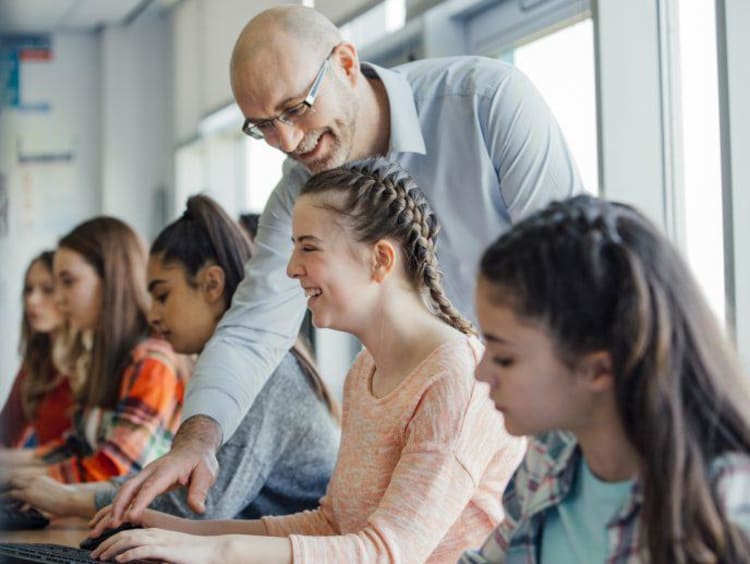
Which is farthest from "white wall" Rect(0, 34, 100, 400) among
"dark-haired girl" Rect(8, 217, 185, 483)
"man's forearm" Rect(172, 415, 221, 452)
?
"man's forearm" Rect(172, 415, 221, 452)

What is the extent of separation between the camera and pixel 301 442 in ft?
5.94

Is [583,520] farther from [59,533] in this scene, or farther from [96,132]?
[96,132]

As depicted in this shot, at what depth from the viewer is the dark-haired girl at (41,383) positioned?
313 cm

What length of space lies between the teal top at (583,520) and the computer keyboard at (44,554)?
1.30 feet

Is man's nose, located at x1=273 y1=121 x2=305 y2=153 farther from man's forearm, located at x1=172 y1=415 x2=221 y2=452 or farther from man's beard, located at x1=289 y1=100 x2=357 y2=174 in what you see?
man's forearm, located at x1=172 y1=415 x2=221 y2=452

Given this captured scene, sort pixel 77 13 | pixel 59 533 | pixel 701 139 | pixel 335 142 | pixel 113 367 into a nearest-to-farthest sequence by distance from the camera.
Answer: pixel 335 142 → pixel 59 533 → pixel 701 139 → pixel 113 367 → pixel 77 13

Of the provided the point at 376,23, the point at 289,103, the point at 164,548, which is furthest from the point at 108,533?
the point at 376,23

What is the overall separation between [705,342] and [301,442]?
3.41 feet

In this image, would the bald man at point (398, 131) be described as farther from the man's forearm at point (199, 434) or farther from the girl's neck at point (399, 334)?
the girl's neck at point (399, 334)

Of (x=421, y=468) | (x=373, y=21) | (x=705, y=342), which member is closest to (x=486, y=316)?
(x=705, y=342)

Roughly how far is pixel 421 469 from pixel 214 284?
0.94 m

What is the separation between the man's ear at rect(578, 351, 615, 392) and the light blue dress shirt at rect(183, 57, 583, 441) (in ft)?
1.87

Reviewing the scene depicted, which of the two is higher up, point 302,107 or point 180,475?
point 302,107

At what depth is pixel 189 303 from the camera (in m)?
2.07
